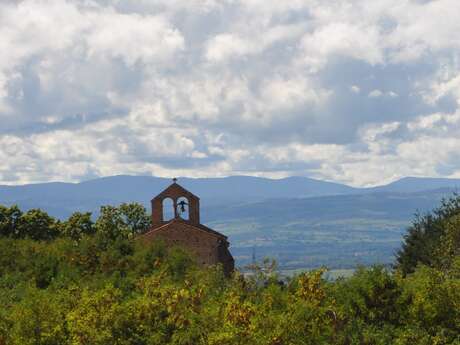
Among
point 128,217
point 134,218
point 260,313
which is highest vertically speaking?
point 128,217

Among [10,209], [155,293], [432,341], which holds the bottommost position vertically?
[432,341]

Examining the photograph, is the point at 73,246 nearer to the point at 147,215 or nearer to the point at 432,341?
the point at 432,341

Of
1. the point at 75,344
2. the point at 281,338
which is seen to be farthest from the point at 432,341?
the point at 75,344

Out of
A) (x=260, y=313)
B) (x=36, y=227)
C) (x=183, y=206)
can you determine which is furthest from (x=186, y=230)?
(x=260, y=313)

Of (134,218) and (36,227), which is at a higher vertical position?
(134,218)

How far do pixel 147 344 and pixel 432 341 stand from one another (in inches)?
365

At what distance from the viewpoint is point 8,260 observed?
4928 centimetres

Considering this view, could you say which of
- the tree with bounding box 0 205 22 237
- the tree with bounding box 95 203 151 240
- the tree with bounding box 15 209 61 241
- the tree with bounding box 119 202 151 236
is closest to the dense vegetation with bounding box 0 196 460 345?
the tree with bounding box 0 205 22 237

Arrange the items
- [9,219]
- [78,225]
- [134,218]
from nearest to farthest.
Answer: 1. [9,219]
2. [78,225]
3. [134,218]

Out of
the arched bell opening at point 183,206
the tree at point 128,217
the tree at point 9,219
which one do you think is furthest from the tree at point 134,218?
the arched bell opening at point 183,206

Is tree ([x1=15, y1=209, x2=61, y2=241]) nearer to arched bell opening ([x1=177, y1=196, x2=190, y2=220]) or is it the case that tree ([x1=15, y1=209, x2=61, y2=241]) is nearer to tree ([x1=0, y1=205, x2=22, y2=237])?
tree ([x1=0, y1=205, x2=22, y2=237])

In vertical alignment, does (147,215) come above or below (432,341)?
above

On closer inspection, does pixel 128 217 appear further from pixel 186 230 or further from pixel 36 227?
pixel 186 230

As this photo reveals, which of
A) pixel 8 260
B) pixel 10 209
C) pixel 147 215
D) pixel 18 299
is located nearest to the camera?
pixel 18 299
